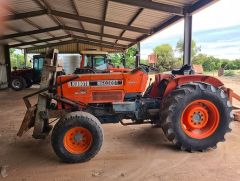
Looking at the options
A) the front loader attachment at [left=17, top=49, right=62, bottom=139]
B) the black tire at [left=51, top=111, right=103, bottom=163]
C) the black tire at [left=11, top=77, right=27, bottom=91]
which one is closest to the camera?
the black tire at [left=51, top=111, right=103, bottom=163]

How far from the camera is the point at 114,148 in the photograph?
15.8ft

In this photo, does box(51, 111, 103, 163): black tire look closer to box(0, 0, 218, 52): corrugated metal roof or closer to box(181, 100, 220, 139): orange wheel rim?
box(181, 100, 220, 139): orange wheel rim

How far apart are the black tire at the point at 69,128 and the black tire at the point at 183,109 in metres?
1.06

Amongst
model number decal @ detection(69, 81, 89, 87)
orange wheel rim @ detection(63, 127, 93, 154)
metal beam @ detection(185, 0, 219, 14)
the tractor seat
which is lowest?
orange wheel rim @ detection(63, 127, 93, 154)

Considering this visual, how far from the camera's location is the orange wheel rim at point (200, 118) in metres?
4.58

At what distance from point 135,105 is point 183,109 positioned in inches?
30.4

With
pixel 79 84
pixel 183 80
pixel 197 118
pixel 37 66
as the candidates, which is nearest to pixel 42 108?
pixel 79 84

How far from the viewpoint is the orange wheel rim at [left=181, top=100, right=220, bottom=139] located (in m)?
4.58

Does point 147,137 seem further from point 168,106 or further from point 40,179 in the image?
point 40,179

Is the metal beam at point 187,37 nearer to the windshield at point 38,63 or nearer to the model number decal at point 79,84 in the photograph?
the model number decal at point 79,84

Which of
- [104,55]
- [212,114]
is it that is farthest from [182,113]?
[104,55]

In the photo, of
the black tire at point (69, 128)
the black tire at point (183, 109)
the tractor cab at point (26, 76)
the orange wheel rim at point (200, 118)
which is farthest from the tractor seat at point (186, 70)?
the tractor cab at point (26, 76)

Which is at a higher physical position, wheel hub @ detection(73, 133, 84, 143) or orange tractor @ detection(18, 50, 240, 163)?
orange tractor @ detection(18, 50, 240, 163)

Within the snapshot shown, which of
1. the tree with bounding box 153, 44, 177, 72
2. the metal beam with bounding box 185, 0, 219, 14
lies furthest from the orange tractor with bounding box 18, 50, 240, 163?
the tree with bounding box 153, 44, 177, 72
